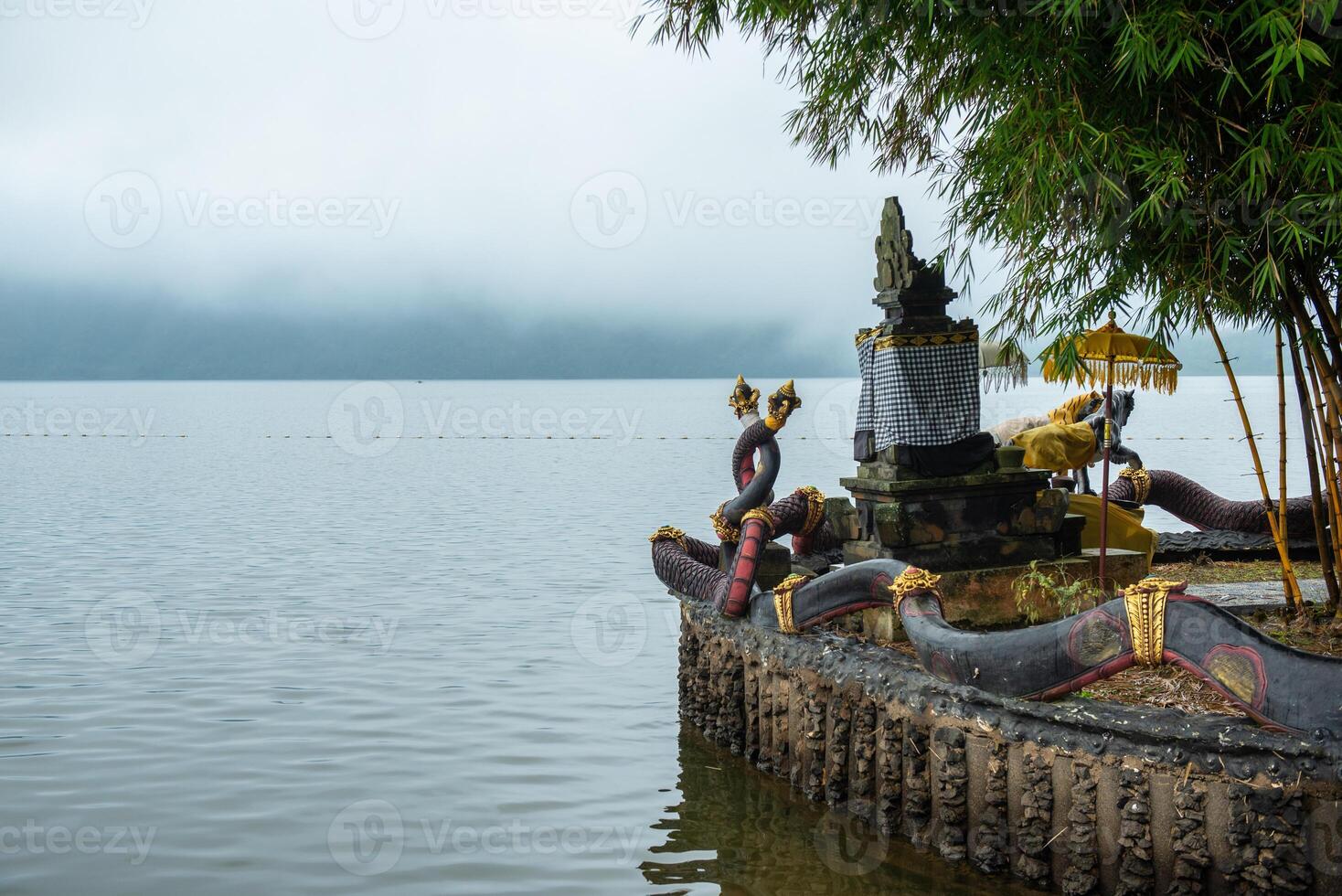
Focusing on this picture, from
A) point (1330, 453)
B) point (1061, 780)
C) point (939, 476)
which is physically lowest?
point (1061, 780)

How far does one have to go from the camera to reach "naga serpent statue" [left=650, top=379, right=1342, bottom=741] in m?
6.32

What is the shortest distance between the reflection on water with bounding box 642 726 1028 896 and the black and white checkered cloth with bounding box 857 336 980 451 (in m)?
3.26

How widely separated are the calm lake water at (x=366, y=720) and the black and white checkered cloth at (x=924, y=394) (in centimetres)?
331

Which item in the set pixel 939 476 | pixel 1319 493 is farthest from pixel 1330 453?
pixel 939 476

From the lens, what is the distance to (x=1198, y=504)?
1552 centimetres

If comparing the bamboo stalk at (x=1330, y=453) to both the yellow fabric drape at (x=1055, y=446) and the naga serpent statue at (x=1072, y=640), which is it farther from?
the yellow fabric drape at (x=1055, y=446)

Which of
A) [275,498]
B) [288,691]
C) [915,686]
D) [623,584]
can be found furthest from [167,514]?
[915,686]

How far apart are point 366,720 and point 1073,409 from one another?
929 cm

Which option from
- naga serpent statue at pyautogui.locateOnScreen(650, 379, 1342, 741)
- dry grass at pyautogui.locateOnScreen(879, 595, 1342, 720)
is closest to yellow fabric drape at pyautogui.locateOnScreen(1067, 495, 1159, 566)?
dry grass at pyautogui.locateOnScreen(879, 595, 1342, 720)

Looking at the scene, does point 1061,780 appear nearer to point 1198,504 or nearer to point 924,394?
point 924,394

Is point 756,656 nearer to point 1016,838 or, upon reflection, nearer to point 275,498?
point 1016,838

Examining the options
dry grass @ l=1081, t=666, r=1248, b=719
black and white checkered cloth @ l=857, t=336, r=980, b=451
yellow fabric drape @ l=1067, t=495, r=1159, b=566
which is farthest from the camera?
yellow fabric drape @ l=1067, t=495, r=1159, b=566

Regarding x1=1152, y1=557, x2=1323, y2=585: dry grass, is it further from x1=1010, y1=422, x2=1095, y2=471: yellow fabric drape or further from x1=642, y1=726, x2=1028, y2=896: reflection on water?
x1=642, y1=726, x2=1028, y2=896: reflection on water

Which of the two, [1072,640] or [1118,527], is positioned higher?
[1118,527]
